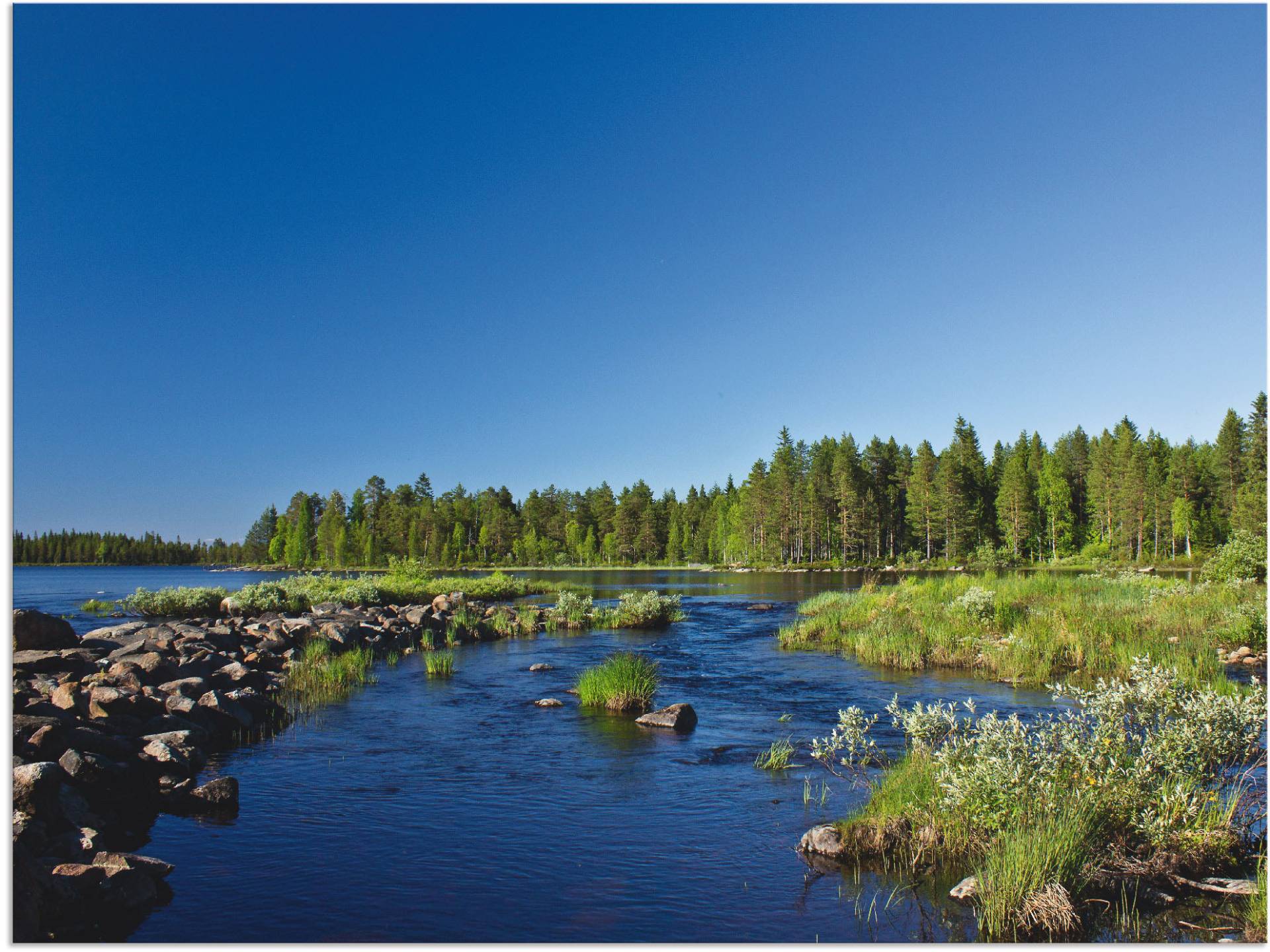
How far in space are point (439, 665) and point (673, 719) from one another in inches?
367

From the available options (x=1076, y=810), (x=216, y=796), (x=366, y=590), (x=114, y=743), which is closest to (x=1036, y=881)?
(x=1076, y=810)

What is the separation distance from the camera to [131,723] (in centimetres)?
1312

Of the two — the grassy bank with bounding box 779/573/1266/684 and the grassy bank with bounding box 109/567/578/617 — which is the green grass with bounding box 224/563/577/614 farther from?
the grassy bank with bounding box 779/573/1266/684

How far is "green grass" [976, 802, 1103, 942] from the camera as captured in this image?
6980 millimetres

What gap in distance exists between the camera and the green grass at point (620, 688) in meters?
17.0

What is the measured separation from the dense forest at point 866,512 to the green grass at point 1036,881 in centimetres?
6325

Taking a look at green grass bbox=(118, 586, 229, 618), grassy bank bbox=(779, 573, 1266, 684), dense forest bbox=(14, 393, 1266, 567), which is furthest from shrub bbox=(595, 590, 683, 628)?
dense forest bbox=(14, 393, 1266, 567)

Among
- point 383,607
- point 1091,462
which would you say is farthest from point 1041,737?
point 1091,462

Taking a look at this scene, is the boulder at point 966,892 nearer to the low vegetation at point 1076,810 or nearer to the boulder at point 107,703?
the low vegetation at point 1076,810

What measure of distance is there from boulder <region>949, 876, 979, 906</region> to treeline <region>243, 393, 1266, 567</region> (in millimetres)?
70424

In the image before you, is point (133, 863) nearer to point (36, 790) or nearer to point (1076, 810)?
point (36, 790)

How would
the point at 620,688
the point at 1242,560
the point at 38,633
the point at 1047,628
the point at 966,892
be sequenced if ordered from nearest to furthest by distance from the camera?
the point at 966,892
the point at 620,688
the point at 38,633
the point at 1047,628
the point at 1242,560

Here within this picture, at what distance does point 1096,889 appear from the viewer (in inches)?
294

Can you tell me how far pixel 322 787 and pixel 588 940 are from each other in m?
6.01
